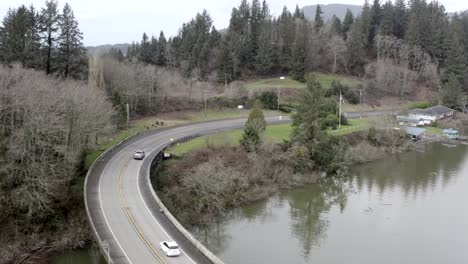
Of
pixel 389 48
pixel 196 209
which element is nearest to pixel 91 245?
pixel 196 209

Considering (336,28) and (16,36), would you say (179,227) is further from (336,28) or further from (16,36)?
(336,28)

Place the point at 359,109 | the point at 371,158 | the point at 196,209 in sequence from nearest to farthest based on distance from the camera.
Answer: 1. the point at 196,209
2. the point at 371,158
3. the point at 359,109

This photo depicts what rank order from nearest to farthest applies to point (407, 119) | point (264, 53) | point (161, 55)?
point (407, 119) → point (264, 53) → point (161, 55)

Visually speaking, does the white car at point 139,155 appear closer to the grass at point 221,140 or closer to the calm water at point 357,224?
the grass at point 221,140

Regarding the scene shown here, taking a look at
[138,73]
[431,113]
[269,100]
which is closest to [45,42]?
[138,73]

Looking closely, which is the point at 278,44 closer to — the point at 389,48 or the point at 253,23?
the point at 253,23

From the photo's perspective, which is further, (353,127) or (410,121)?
(410,121)

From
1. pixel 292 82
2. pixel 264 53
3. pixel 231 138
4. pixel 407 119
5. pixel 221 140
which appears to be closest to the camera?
pixel 221 140
